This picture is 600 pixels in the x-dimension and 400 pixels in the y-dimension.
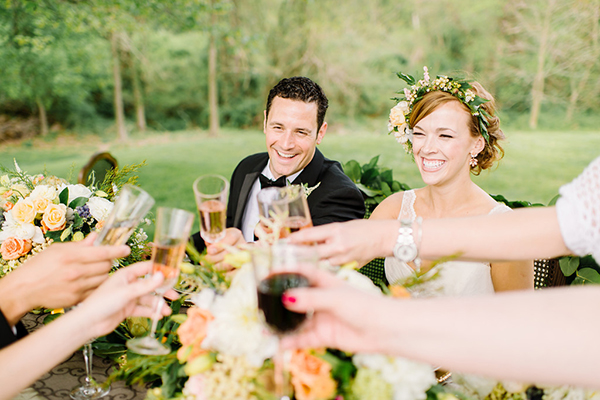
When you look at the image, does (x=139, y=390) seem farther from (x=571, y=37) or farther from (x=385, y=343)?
(x=571, y=37)

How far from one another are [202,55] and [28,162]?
22.6ft

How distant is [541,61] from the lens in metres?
12.4

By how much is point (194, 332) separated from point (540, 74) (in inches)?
562

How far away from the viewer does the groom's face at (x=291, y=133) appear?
2920 mm

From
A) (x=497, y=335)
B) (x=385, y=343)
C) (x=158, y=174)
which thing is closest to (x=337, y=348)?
(x=385, y=343)

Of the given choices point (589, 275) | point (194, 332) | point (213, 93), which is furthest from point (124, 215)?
point (213, 93)

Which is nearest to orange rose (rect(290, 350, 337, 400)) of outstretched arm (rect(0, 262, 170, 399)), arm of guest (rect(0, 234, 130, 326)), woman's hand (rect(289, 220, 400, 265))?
woman's hand (rect(289, 220, 400, 265))

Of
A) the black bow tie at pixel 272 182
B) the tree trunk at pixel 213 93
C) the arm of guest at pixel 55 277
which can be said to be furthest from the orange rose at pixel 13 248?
the tree trunk at pixel 213 93

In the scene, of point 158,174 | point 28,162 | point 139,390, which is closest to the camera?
point 139,390

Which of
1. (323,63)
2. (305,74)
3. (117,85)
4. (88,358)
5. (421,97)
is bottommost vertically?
(88,358)

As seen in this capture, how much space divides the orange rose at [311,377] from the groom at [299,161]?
178 cm

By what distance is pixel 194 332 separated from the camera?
3.42 ft

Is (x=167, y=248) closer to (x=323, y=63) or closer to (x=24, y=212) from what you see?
(x=24, y=212)

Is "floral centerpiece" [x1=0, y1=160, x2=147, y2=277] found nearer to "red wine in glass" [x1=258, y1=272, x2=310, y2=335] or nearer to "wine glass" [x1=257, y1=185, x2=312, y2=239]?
"wine glass" [x1=257, y1=185, x2=312, y2=239]
